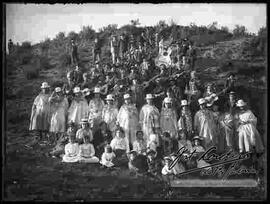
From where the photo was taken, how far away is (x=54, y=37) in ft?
38.5

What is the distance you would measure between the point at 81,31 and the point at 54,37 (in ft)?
2.02

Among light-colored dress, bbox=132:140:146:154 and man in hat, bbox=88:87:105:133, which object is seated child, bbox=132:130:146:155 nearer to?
light-colored dress, bbox=132:140:146:154

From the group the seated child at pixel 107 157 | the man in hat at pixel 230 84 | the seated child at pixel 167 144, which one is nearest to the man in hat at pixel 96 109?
the seated child at pixel 107 157

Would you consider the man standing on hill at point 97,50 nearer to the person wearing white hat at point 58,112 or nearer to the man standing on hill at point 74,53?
the man standing on hill at point 74,53

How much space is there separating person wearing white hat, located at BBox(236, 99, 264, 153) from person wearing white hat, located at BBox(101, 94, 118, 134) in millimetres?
2659

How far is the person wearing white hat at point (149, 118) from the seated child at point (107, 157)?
794 millimetres

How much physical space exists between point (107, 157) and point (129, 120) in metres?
0.92

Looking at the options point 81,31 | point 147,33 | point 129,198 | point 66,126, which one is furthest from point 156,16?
point 129,198

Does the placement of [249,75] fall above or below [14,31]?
A: below

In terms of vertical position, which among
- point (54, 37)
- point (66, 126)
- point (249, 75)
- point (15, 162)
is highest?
point (54, 37)

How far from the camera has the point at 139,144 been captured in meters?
11.4

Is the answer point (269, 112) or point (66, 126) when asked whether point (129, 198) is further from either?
point (269, 112)

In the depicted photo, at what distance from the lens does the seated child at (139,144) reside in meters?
11.3

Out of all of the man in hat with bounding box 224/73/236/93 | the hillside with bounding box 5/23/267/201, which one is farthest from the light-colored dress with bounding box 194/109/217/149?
the hillside with bounding box 5/23/267/201
